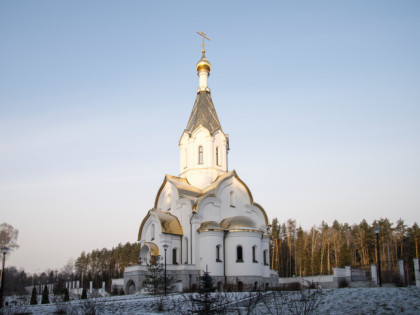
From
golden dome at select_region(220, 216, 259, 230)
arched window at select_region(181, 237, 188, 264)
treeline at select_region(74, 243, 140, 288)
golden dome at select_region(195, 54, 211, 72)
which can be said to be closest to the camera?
golden dome at select_region(220, 216, 259, 230)

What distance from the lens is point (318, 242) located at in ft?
157

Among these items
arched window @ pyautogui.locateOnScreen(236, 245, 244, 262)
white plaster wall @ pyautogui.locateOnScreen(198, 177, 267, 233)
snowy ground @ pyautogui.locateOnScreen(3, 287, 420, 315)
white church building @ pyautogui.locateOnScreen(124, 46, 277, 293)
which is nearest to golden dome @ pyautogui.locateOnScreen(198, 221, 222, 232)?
white church building @ pyautogui.locateOnScreen(124, 46, 277, 293)

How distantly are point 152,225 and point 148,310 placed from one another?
13048mm

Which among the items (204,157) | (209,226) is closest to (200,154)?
(204,157)

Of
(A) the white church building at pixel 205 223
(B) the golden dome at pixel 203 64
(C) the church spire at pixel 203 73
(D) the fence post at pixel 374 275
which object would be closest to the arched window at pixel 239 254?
(A) the white church building at pixel 205 223

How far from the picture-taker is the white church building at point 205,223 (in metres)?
23.2

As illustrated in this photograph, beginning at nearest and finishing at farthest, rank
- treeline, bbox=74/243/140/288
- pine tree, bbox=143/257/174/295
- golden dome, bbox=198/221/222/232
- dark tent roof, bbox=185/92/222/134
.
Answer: pine tree, bbox=143/257/174/295 → golden dome, bbox=198/221/222/232 → dark tent roof, bbox=185/92/222/134 → treeline, bbox=74/243/140/288

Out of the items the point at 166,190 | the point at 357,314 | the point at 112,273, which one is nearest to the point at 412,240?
the point at 166,190

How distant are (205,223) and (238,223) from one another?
200 cm

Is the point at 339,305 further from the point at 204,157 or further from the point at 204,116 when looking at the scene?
the point at 204,116

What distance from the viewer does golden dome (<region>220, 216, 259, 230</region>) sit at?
23828 mm

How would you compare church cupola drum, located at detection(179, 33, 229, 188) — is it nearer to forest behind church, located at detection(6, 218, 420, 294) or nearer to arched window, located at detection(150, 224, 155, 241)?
arched window, located at detection(150, 224, 155, 241)

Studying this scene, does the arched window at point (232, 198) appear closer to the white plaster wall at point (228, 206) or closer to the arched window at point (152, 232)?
the white plaster wall at point (228, 206)

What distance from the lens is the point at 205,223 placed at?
940 inches
